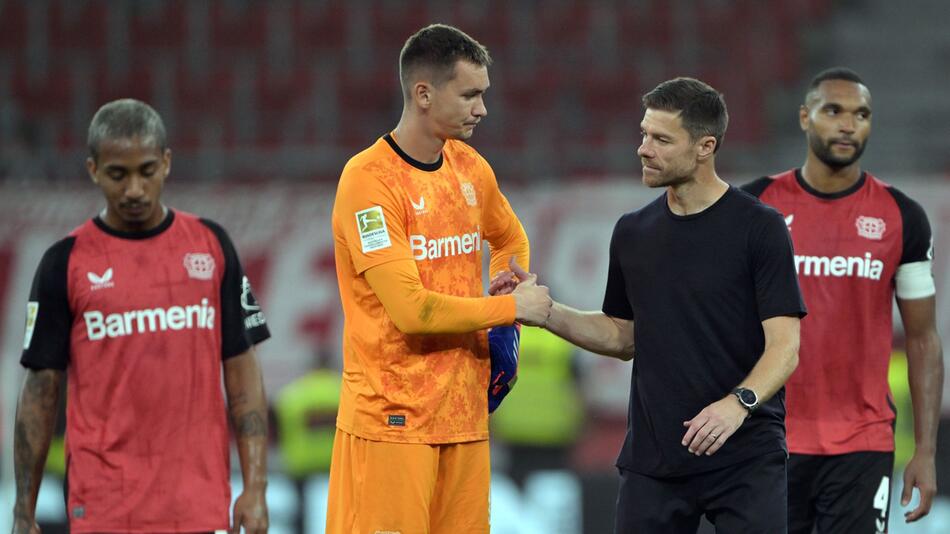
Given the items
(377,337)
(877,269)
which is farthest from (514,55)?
(377,337)

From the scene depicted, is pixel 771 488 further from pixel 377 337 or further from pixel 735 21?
pixel 735 21

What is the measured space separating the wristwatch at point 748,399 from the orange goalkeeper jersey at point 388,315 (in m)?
0.74

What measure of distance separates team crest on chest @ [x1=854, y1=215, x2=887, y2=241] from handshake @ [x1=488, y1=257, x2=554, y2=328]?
1.51 m

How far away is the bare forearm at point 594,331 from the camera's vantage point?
4.43 meters

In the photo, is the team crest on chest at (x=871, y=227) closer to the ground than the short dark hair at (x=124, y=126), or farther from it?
closer to the ground

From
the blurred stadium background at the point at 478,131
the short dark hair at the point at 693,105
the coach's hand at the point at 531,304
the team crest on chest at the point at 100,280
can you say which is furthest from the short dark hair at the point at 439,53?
the blurred stadium background at the point at 478,131

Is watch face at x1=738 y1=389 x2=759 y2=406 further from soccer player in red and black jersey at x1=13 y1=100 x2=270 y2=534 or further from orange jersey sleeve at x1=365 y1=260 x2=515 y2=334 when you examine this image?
soccer player in red and black jersey at x1=13 y1=100 x2=270 y2=534

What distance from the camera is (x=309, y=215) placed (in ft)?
32.0

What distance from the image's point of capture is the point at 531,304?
4.27m

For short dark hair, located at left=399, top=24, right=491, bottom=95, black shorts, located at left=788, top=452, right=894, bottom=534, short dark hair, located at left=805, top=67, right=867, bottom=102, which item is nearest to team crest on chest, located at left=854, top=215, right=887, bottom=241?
short dark hair, located at left=805, top=67, right=867, bottom=102

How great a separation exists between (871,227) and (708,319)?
137cm

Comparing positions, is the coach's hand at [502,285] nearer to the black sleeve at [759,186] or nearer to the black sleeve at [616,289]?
the black sleeve at [616,289]

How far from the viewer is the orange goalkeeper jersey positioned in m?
4.18

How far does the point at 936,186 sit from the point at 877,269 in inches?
178
